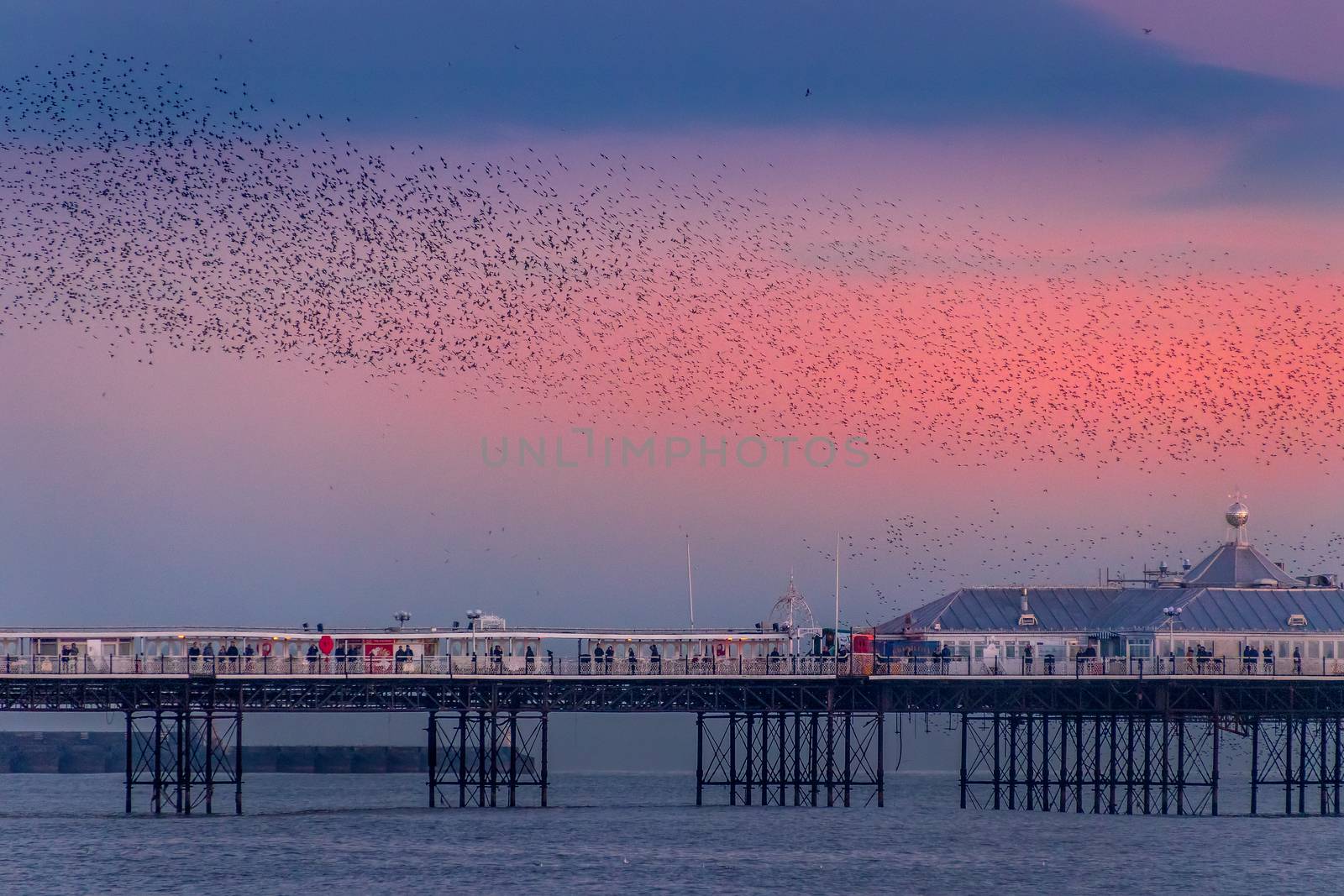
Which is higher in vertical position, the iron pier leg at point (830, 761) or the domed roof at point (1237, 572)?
the domed roof at point (1237, 572)

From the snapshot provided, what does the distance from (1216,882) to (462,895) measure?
27.3m

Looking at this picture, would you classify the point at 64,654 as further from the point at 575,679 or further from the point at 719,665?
the point at 719,665

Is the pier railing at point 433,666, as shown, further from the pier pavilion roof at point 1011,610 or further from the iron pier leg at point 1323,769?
the iron pier leg at point 1323,769

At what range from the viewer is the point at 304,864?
8212 cm

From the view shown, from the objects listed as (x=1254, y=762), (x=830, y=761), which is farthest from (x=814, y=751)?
(x=1254, y=762)

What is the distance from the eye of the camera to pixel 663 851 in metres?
89.5

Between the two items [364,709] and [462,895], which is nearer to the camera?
[462,895]

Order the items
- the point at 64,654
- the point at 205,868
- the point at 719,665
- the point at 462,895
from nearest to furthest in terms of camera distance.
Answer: the point at 462,895
the point at 205,868
the point at 64,654
the point at 719,665

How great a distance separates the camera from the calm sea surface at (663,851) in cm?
7844

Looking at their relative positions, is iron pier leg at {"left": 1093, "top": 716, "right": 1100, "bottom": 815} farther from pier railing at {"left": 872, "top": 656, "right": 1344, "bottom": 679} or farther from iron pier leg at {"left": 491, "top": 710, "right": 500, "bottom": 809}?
iron pier leg at {"left": 491, "top": 710, "right": 500, "bottom": 809}

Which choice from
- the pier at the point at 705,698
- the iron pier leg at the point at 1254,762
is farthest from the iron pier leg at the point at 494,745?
the iron pier leg at the point at 1254,762

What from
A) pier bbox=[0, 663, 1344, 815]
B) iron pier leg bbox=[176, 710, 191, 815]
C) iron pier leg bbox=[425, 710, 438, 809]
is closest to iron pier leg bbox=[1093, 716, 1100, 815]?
pier bbox=[0, 663, 1344, 815]

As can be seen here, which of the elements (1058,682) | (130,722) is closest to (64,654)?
(130,722)

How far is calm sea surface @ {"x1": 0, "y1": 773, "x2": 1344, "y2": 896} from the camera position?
257 feet
